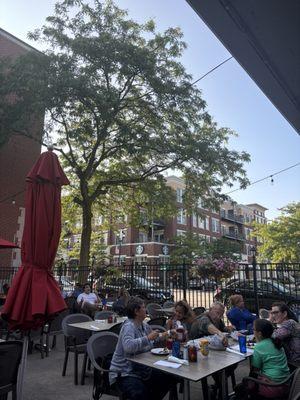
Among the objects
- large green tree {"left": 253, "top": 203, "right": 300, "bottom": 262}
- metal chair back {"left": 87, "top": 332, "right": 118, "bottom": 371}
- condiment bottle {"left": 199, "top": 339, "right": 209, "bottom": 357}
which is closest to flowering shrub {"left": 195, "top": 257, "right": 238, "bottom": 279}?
metal chair back {"left": 87, "top": 332, "right": 118, "bottom": 371}

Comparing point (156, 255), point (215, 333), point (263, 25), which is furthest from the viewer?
point (156, 255)

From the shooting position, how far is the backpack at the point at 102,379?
435cm

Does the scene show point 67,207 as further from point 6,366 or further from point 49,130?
point 6,366

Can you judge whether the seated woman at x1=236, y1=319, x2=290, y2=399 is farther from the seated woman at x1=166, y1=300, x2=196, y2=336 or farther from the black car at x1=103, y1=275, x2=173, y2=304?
the black car at x1=103, y1=275, x2=173, y2=304

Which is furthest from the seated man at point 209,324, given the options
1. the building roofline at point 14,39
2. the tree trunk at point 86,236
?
the building roofline at point 14,39

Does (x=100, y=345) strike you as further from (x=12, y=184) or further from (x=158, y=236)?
(x=158, y=236)

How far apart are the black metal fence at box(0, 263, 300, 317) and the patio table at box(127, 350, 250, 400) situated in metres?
7.59

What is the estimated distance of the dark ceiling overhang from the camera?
2346mm

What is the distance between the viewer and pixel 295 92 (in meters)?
3.20

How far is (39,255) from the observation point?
442cm

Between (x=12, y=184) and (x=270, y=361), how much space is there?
→ 17.4 metres

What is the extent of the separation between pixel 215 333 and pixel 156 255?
41.1 metres

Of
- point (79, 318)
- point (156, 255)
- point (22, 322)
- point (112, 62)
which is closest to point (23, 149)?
point (112, 62)

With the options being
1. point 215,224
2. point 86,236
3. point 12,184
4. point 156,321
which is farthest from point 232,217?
point 156,321
